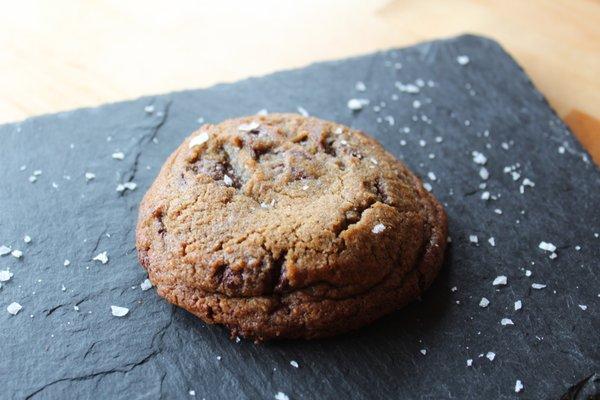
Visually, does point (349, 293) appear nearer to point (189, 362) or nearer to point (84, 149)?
point (189, 362)

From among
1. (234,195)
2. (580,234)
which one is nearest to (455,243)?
(580,234)

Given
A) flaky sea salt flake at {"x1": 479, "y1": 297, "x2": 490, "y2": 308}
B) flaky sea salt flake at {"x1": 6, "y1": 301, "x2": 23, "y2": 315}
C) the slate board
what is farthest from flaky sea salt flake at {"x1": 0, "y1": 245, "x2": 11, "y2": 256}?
flaky sea salt flake at {"x1": 479, "y1": 297, "x2": 490, "y2": 308}

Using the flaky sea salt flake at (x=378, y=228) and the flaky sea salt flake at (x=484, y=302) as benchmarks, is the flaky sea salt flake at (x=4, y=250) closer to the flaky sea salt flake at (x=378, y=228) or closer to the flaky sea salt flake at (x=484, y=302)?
the flaky sea salt flake at (x=378, y=228)

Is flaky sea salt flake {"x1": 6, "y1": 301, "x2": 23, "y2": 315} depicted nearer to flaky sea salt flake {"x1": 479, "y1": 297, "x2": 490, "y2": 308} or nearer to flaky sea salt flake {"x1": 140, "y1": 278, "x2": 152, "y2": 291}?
flaky sea salt flake {"x1": 140, "y1": 278, "x2": 152, "y2": 291}

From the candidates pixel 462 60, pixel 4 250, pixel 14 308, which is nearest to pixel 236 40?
pixel 462 60

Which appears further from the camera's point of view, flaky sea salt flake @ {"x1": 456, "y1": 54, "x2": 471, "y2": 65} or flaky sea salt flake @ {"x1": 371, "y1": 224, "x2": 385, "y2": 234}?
flaky sea salt flake @ {"x1": 456, "y1": 54, "x2": 471, "y2": 65}

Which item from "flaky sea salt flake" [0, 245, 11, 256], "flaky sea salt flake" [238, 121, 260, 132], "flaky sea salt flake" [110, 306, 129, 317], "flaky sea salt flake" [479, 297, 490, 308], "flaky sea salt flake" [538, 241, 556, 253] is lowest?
"flaky sea salt flake" [538, 241, 556, 253]

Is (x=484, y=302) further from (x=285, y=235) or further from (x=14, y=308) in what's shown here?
(x=14, y=308)
